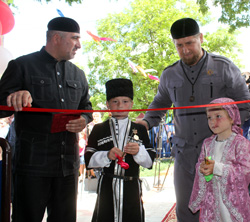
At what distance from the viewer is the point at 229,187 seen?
210cm

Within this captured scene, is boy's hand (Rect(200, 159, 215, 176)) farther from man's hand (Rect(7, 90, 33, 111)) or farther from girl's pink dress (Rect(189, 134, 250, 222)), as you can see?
man's hand (Rect(7, 90, 33, 111))

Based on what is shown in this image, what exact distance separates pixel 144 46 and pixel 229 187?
49.3ft

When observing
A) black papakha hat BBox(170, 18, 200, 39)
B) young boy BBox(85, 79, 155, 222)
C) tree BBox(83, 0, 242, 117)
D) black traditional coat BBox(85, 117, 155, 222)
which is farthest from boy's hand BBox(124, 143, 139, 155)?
tree BBox(83, 0, 242, 117)

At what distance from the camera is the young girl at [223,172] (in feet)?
6.81

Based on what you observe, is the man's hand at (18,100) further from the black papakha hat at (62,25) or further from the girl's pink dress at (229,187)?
the girl's pink dress at (229,187)

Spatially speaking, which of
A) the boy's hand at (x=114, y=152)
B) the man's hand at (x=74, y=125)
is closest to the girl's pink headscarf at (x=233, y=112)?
the boy's hand at (x=114, y=152)

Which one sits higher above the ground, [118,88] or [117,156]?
[118,88]

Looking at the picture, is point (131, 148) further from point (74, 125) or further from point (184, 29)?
point (184, 29)

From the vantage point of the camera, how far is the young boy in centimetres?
216

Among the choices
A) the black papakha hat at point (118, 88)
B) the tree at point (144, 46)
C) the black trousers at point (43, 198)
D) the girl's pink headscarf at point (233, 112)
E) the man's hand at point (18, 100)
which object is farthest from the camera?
the tree at point (144, 46)

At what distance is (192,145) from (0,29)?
235 centimetres

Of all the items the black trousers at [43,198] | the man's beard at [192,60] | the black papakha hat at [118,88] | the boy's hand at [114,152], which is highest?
the man's beard at [192,60]

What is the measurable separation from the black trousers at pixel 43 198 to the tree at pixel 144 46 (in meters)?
13.0

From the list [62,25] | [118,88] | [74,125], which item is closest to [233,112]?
[118,88]
